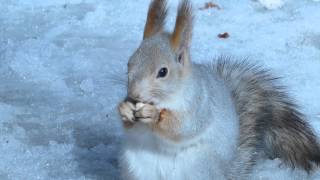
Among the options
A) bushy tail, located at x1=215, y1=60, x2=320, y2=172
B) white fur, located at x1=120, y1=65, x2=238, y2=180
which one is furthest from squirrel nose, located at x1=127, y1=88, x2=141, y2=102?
bushy tail, located at x1=215, y1=60, x2=320, y2=172

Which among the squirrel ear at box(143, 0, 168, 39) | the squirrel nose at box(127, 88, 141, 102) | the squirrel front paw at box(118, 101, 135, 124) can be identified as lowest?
the squirrel front paw at box(118, 101, 135, 124)

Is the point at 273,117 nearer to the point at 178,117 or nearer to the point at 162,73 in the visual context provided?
the point at 178,117

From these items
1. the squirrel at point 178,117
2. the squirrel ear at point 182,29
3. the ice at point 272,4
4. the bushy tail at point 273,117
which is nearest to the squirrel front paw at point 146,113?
the squirrel at point 178,117

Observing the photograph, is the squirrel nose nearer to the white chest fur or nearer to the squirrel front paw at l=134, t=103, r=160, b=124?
the squirrel front paw at l=134, t=103, r=160, b=124

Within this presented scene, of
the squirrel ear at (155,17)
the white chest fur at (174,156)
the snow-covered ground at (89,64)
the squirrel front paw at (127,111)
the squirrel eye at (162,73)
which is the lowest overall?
the snow-covered ground at (89,64)

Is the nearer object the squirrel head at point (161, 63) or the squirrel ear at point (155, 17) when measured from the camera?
the squirrel head at point (161, 63)

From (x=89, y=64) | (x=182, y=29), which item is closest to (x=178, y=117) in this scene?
(x=182, y=29)

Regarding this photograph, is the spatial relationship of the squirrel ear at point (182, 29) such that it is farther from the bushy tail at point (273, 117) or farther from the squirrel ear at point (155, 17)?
the bushy tail at point (273, 117)
